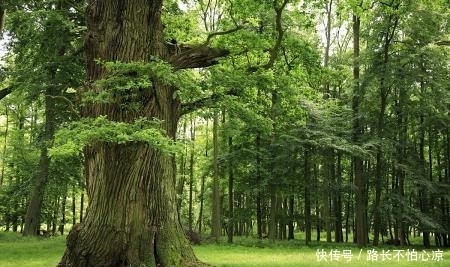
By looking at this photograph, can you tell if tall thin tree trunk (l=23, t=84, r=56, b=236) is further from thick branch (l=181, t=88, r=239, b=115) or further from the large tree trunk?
the large tree trunk

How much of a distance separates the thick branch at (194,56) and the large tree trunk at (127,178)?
9 cm

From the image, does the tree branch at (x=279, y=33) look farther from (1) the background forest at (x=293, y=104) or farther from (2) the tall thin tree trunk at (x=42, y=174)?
(2) the tall thin tree trunk at (x=42, y=174)

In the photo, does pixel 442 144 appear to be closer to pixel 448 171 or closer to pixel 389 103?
pixel 448 171

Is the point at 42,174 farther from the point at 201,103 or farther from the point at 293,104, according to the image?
the point at 201,103

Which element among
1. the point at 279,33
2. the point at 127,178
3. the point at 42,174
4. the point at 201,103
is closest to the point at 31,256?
the point at 42,174

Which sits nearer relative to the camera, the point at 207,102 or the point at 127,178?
the point at 127,178

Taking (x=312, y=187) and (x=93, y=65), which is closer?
(x=93, y=65)

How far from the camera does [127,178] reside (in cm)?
878

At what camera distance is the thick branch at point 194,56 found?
9.62 m

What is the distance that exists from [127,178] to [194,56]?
2.84 m

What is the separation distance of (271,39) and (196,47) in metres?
2.61

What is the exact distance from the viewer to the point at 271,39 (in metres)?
11.6

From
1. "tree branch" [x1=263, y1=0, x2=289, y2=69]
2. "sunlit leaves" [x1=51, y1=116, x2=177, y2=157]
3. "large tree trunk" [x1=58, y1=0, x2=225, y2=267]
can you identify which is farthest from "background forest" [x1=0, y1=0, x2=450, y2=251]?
"sunlit leaves" [x1=51, y1=116, x2=177, y2=157]

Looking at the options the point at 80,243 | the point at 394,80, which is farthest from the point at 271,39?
the point at 394,80
